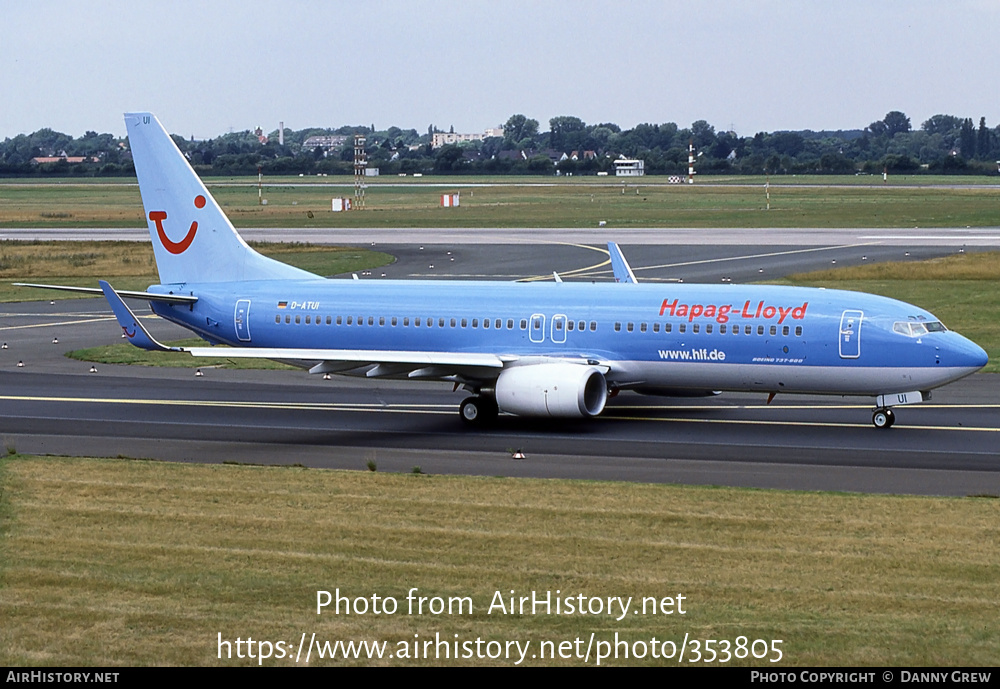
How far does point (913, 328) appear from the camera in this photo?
32.1 m

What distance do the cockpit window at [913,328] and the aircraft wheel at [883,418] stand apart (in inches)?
85.3

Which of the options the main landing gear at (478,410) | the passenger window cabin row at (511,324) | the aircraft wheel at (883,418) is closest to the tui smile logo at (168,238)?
the passenger window cabin row at (511,324)

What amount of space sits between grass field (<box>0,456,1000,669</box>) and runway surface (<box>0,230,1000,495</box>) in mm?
2446

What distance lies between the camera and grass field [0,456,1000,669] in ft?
53.0

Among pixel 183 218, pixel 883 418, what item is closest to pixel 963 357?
pixel 883 418

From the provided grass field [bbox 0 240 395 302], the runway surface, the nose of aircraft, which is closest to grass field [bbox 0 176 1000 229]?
grass field [bbox 0 240 395 302]

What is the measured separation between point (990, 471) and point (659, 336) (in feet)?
29.8

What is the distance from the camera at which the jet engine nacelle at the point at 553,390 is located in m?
32.6

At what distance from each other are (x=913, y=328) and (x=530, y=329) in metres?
9.55

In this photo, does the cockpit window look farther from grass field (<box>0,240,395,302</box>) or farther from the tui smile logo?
grass field (<box>0,240,395,302</box>)

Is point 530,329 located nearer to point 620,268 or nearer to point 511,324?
point 511,324

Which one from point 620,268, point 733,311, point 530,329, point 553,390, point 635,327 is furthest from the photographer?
point 620,268

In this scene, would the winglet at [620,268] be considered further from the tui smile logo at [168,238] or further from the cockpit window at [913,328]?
the tui smile logo at [168,238]

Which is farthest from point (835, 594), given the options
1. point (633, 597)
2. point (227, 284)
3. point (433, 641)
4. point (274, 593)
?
point (227, 284)
